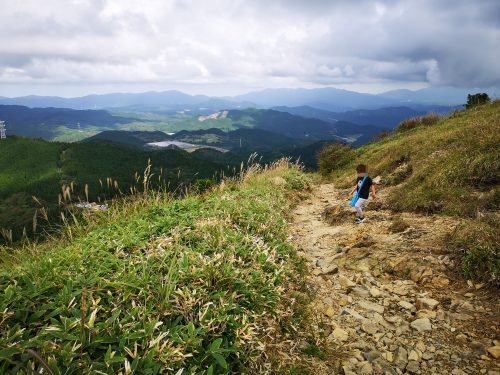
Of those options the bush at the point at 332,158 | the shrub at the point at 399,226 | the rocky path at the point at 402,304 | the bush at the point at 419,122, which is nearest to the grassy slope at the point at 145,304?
the rocky path at the point at 402,304

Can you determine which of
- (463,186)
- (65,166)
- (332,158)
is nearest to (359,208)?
(463,186)

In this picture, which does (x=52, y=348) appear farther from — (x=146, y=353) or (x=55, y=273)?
(x=55, y=273)

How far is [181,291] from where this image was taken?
135 inches

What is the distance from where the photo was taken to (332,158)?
2322cm

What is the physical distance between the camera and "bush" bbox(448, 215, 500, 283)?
462 centimetres

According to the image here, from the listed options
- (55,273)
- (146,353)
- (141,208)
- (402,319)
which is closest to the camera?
(146,353)

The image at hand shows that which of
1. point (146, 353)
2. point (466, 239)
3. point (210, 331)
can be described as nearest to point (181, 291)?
point (210, 331)

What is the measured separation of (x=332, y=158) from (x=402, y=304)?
63.7ft

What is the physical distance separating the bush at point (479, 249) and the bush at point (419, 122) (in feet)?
74.9

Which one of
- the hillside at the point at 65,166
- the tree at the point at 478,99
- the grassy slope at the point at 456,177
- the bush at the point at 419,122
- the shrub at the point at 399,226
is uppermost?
the tree at the point at 478,99

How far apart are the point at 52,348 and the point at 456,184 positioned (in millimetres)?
9513

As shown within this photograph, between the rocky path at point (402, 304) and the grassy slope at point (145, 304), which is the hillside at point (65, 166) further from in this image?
the grassy slope at point (145, 304)

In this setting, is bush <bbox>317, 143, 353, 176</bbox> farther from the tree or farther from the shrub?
the shrub

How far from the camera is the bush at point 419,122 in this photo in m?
25.7
